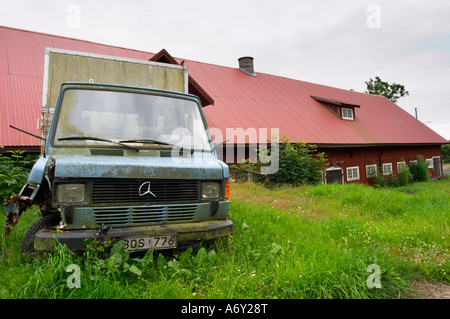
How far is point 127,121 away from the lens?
139 inches

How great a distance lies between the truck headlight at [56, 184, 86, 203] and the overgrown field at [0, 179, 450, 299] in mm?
477

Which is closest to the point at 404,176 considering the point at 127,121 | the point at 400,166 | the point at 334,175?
the point at 400,166

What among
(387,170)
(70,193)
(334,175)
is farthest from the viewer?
(387,170)

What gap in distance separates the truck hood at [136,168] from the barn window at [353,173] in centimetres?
1515

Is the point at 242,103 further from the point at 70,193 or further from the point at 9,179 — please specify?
the point at 70,193

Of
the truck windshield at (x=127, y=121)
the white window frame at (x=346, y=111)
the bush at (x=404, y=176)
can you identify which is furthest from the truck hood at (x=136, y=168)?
the bush at (x=404, y=176)

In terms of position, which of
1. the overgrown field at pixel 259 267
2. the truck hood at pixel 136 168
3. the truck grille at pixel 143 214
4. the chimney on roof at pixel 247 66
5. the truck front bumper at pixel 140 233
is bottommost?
the overgrown field at pixel 259 267

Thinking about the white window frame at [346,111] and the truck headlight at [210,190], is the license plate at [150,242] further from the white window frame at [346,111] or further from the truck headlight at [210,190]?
the white window frame at [346,111]

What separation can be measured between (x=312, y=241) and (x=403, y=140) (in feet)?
66.4

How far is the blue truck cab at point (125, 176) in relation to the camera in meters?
2.77

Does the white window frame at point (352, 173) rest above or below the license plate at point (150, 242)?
above

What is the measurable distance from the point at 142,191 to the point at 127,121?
3.32ft
